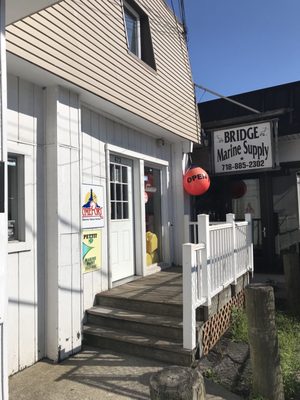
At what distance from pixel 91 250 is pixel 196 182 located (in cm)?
319

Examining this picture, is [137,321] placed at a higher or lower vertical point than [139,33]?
lower

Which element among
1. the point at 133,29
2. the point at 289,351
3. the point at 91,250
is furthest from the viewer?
the point at 133,29

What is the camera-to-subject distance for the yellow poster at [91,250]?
488cm

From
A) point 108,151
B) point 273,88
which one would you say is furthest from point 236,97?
point 108,151

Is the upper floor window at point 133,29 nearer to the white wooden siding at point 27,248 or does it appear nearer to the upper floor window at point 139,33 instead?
the upper floor window at point 139,33

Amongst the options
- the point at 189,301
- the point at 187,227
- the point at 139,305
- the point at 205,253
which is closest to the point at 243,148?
the point at 187,227

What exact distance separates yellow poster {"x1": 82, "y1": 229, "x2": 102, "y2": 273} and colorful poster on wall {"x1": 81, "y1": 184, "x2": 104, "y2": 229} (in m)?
0.11

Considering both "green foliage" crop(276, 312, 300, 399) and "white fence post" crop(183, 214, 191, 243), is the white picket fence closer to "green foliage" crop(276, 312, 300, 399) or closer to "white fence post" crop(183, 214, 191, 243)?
"green foliage" crop(276, 312, 300, 399)

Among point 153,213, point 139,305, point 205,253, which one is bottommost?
point 139,305

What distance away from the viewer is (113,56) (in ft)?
17.6

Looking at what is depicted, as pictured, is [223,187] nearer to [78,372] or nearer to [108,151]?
[108,151]

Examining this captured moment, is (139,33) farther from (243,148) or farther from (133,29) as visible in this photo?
(243,148)

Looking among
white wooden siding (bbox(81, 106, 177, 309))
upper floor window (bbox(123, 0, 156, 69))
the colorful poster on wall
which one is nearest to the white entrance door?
white wooden siding (bbox(81, 106, 177, 309))

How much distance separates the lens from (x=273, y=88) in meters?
8.76
